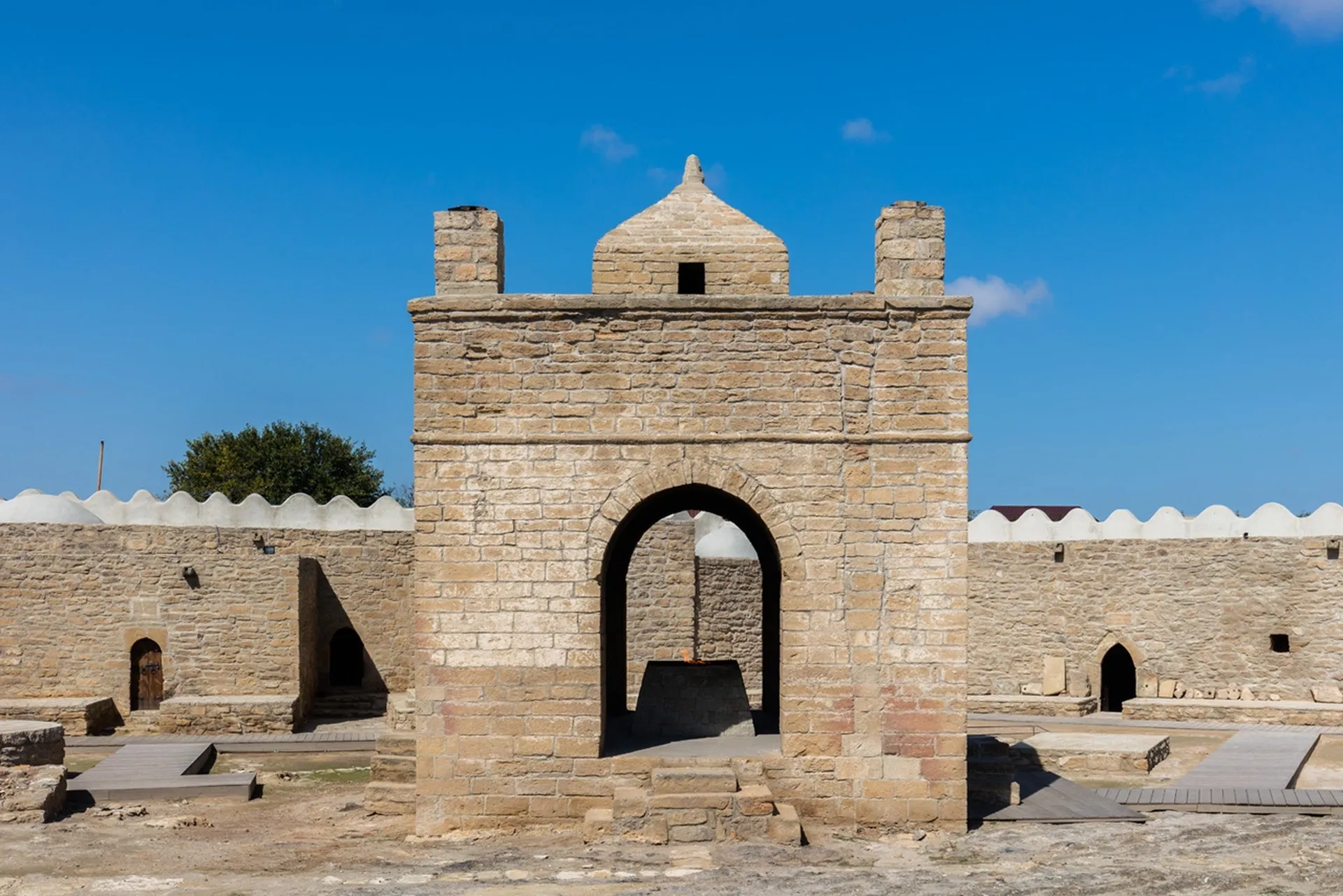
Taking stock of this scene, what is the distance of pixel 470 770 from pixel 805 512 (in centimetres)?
301

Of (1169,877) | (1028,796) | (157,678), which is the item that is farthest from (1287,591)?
(157,678)

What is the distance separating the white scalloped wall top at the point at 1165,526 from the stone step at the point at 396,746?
11.3 metres

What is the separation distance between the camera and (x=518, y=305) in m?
9.82

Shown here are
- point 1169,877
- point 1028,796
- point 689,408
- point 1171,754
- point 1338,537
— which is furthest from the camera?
point 1338,537

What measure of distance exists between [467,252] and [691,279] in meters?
1.78

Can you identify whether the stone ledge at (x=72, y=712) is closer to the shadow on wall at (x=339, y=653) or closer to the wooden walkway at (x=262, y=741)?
the wooden walkway at (x=262, y=741)

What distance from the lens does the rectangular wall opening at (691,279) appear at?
34.7 feet

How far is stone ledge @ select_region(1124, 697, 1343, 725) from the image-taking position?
56.2ft

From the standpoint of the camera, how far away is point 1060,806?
412 inches

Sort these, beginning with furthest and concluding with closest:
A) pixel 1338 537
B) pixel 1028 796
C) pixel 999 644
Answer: pixel 999 644 < pixel 1338 537 < pixel 1028 796

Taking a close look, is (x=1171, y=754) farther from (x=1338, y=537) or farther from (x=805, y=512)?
(x=805, y=512)

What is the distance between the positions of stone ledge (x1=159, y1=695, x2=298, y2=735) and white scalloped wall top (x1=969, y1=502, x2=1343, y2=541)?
1035cm

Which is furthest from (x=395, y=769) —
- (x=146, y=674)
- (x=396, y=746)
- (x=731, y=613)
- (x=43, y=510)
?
(x=43, y=510)

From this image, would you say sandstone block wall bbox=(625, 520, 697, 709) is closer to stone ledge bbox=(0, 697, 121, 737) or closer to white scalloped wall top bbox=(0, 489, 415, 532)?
white scalloped wall top bbox=(0, 489, 415, 532)
